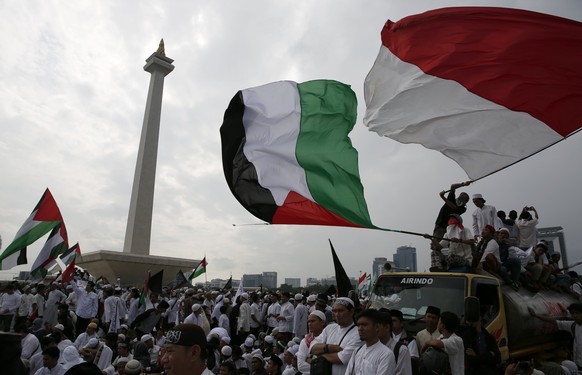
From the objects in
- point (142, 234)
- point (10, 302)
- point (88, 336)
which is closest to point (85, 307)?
point (10, 302)

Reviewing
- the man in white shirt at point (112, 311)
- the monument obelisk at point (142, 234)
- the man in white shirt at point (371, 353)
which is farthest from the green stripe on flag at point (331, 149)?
the monument obelisk at point (142, 234)

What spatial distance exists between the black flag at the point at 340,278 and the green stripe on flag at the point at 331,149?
201 cm

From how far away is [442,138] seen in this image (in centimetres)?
563

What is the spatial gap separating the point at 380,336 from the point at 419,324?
256 centimetres

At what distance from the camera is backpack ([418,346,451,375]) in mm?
4355

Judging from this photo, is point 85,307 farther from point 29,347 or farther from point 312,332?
point 312,332

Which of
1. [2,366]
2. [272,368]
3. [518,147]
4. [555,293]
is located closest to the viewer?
[2,366]

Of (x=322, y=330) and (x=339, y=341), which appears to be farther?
(x=322, y=330)

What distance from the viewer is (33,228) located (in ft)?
42.4

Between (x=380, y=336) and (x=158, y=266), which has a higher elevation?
(x=158, y=266)

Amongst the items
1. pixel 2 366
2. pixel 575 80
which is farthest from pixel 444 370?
pixel 2 366

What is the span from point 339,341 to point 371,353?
2.45 ft

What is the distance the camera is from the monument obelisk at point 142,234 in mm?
36375

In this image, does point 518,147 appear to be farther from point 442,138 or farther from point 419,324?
point 419,324
